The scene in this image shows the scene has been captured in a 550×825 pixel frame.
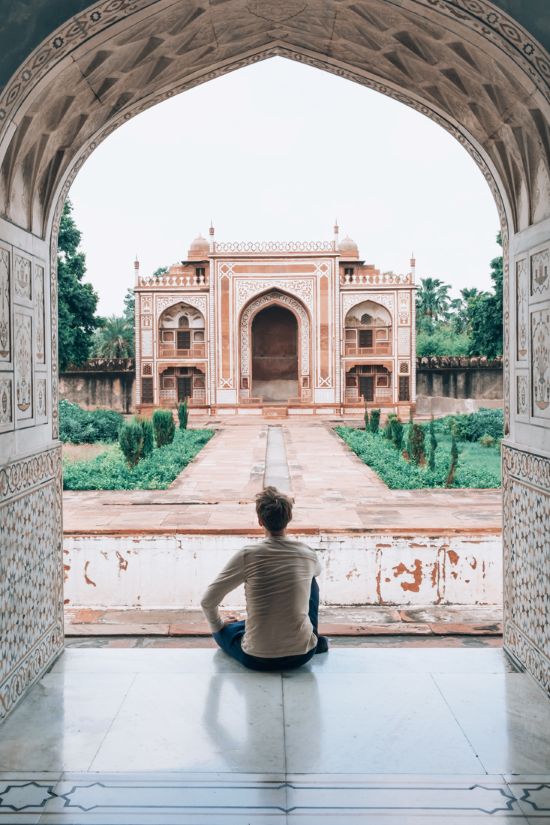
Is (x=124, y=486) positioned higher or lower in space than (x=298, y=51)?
lower

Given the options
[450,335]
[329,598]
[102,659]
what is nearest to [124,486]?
[329,598]

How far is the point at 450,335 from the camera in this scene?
1181 inches

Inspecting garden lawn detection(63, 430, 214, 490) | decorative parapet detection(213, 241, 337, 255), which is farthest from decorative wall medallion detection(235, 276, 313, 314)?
garden lawn detection(63, 430, 214, 490)

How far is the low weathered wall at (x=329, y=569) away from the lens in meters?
4.87

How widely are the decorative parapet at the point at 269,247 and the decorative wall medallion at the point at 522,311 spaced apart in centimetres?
1954

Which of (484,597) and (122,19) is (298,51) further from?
(484,597)

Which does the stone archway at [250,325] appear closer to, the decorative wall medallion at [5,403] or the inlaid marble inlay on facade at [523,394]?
the inlaid marble inlay on facade at [523,394]

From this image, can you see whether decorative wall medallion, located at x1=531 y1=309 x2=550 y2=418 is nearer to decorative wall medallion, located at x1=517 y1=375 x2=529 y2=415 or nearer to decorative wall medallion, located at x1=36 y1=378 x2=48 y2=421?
decorative wall medallion, located at x1=517 y1=375 x2=529 y2=415

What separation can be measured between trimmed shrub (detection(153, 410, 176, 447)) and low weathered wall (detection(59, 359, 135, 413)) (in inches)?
394

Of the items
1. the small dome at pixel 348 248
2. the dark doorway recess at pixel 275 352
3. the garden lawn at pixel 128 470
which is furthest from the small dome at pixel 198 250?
the garden lawn at pixel 128 470

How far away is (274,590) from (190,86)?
7.42 feet

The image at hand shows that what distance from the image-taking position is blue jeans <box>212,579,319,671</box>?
8.82 feet

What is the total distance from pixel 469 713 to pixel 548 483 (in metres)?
0.83

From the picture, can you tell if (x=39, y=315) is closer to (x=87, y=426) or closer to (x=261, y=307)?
(x=87, y=426)
